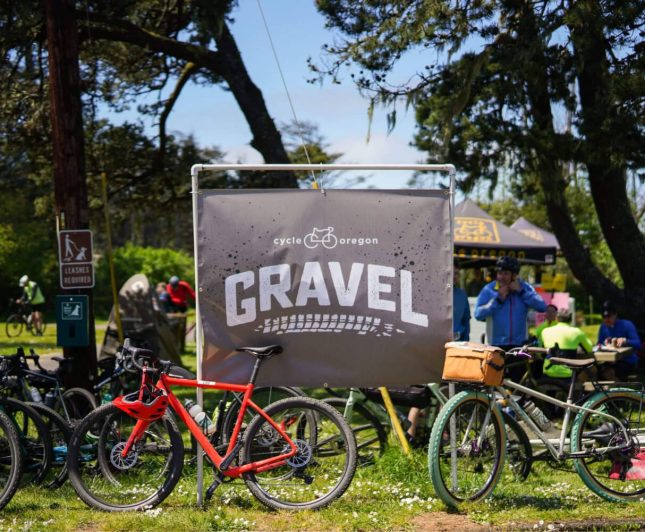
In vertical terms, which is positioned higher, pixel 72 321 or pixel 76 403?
pixel 72 321

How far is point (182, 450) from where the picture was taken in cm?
605

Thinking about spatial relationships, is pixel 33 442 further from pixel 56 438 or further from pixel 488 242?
pixel 488 242

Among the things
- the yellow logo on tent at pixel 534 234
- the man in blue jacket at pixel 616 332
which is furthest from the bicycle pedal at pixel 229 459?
the yellow logo on tent at pixel 534 234

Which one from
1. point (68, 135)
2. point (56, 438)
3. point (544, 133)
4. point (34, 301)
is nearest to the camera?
point (56, 438)

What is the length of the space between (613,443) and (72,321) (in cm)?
556

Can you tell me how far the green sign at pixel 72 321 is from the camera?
9.50 meters

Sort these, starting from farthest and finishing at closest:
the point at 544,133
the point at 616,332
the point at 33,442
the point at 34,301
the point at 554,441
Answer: the point at 34,301, the point at 544,133, the point at 616,332, the point at 33,442, the point at 554,441

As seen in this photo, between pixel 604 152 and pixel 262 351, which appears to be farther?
pixel 604 152

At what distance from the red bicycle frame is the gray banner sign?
15cm

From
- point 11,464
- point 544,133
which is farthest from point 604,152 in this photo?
point 11,464

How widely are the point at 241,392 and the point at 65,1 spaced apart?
5477mm

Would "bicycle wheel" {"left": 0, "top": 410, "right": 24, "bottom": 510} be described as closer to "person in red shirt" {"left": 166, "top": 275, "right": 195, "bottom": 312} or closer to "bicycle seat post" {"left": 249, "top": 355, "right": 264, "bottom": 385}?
"bicycle seat post" {"left": 249, "top": 355, "right": 264, "bottom": 385}

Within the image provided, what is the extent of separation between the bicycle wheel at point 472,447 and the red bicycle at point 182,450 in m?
0.69

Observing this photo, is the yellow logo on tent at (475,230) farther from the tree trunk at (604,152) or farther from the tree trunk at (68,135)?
the tree trunk at (68,135)
